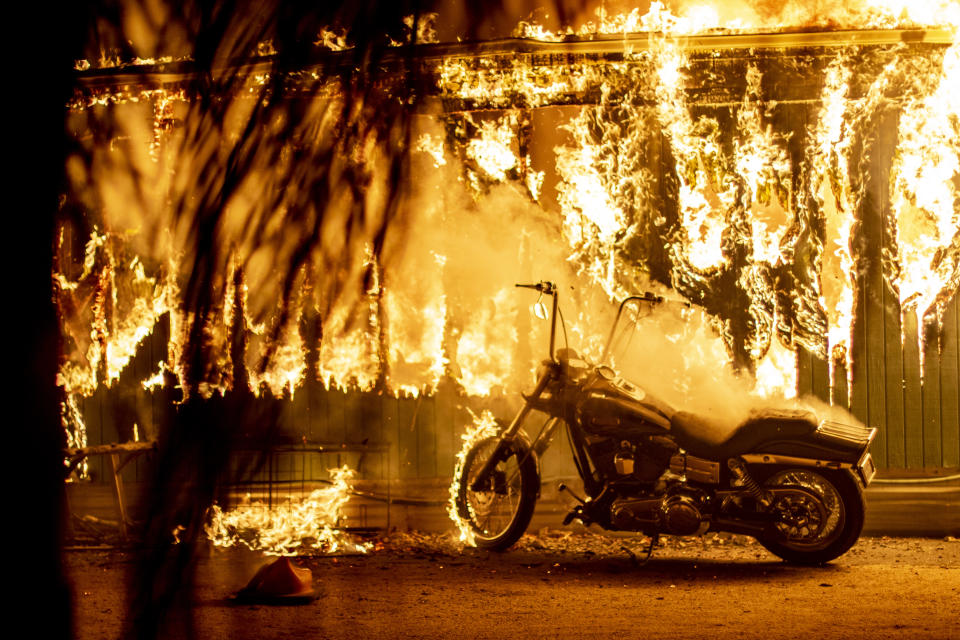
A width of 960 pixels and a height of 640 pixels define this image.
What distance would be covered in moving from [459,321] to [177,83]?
3438 mm

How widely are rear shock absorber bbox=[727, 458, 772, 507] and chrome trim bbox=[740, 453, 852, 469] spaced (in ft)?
0.21

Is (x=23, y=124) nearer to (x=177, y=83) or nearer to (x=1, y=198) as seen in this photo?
(x=1, y=198)

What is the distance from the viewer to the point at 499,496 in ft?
23.2

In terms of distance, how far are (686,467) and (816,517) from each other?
970mm

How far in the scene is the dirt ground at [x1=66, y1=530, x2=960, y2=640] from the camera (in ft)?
16.0

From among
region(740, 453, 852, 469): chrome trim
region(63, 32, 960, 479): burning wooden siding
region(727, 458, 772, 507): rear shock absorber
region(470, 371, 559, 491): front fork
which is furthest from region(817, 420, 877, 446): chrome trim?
region(470, 371, 559, 491): front fork

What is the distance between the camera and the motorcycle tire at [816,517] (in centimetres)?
625

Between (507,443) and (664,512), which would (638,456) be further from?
(507,443)

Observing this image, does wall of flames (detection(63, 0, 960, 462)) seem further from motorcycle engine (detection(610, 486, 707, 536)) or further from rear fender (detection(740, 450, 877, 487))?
motorcycle engine (detection(610, 486, 707, 536))

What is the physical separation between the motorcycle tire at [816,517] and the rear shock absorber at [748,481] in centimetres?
7

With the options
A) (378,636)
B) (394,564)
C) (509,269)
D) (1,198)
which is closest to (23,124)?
A: (1,198)

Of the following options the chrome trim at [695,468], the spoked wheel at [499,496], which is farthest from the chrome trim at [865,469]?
the spoked wheel at [499,496]

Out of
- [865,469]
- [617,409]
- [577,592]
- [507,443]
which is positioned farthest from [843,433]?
[507,443]

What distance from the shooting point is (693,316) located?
7.69m
